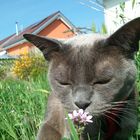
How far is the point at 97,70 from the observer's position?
2.16 m

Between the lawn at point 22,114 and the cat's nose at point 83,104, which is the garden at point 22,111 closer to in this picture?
the lawn at point 22,114

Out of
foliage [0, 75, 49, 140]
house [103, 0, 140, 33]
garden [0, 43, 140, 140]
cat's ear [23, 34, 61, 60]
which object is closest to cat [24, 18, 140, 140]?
cat's ear [23, 34, 61, 60]

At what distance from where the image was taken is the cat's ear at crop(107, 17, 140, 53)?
83.3 inches

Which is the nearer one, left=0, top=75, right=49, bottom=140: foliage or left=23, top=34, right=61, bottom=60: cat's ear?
left=23, top=34, right=61, bottom=60: cat's ear

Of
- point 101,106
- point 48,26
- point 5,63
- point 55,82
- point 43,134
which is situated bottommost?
point 43,134

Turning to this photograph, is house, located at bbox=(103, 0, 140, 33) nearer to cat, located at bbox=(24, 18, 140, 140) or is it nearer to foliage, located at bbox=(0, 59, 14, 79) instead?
cat, located at bbox=(24, 18, 140, 140)

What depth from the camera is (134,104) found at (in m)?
2.38

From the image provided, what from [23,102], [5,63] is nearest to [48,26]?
[5,63]

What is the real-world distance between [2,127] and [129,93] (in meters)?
1.08

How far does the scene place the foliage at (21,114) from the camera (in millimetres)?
2729

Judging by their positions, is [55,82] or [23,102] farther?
[23,102]

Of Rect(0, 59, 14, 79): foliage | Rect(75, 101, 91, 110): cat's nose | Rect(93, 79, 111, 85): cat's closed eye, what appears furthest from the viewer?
Rect(0, 59, 14, 79): foliage

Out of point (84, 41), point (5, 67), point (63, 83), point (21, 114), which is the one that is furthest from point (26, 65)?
point (63, 83)

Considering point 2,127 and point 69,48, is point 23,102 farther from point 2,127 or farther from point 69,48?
point 69,48
